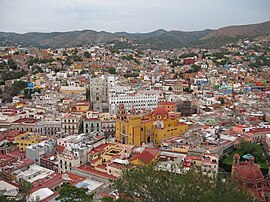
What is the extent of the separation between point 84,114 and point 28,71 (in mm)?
34331

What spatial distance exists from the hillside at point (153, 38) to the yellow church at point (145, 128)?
9931 cm

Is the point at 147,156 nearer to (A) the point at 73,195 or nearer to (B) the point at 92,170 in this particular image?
(B) the point at 92,170

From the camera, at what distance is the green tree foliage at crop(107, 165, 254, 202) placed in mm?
11906

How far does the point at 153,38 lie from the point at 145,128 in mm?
138656

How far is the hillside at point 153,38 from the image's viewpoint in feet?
448

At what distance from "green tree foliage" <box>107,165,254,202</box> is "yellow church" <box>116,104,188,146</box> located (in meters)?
12.0

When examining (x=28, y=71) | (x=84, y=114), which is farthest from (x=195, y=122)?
(x=28, y=71)

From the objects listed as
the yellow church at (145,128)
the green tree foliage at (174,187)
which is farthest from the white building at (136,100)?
the green tree foliage at (174,187)

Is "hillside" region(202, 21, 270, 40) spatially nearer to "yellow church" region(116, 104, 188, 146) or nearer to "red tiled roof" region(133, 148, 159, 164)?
"yellow church" region(116, 104, 188, 146)

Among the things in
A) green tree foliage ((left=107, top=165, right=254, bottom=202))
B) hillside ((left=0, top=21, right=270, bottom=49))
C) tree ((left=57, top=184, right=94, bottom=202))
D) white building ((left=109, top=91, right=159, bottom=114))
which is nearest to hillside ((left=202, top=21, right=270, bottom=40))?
hillside ((left=0, top=21, right=270, bottom=49))

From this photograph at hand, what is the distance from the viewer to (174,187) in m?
12.4

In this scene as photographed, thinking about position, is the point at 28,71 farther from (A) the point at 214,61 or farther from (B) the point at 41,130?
(A) the point at 214,61

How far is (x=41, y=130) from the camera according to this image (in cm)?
3033

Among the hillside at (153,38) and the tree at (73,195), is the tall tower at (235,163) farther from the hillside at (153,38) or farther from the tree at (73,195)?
the hillside at (153,38)
